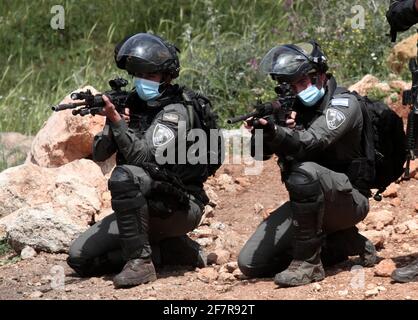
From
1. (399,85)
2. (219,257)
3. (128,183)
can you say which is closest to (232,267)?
(219,257)

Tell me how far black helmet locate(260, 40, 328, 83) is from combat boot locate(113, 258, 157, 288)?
1.23 meters

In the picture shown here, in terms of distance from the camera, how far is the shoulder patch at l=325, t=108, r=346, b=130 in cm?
582

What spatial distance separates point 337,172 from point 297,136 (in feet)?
1.46

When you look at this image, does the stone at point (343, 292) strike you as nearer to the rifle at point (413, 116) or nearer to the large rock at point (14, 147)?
the rifle at point (413, 116)

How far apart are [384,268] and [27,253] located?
226 cm

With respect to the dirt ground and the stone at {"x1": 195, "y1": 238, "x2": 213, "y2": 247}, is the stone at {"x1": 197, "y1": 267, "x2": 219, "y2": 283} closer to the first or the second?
the dirt ground

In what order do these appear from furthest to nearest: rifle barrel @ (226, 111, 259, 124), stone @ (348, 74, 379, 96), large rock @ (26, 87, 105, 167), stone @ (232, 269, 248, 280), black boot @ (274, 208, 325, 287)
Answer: stone @ (348, 74, 379, 96), large rock @ (26, 87, 105, 167), stone @ (232, 269, 248, 280), black boot @ (274, 208, 325, 287), rifle barrel @ (226, 111, 259, 124)

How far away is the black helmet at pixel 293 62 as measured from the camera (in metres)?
5.93

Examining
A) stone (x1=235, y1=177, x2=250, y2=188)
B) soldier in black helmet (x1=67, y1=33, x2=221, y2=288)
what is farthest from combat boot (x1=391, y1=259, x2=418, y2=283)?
stone (x1=235, y1=177, x2=250, y2=188)

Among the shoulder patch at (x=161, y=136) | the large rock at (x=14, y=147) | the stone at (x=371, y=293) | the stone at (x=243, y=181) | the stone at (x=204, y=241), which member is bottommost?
the stone at (x=204, y=241)

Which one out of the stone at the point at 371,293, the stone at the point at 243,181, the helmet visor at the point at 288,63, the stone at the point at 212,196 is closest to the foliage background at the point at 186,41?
the stone at the point at 243,181

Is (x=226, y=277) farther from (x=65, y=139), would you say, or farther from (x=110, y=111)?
(x=65, y=139)

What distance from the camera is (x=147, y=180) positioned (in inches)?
238

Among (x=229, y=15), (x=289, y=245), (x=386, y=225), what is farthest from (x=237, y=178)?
(x=229, y=15)
